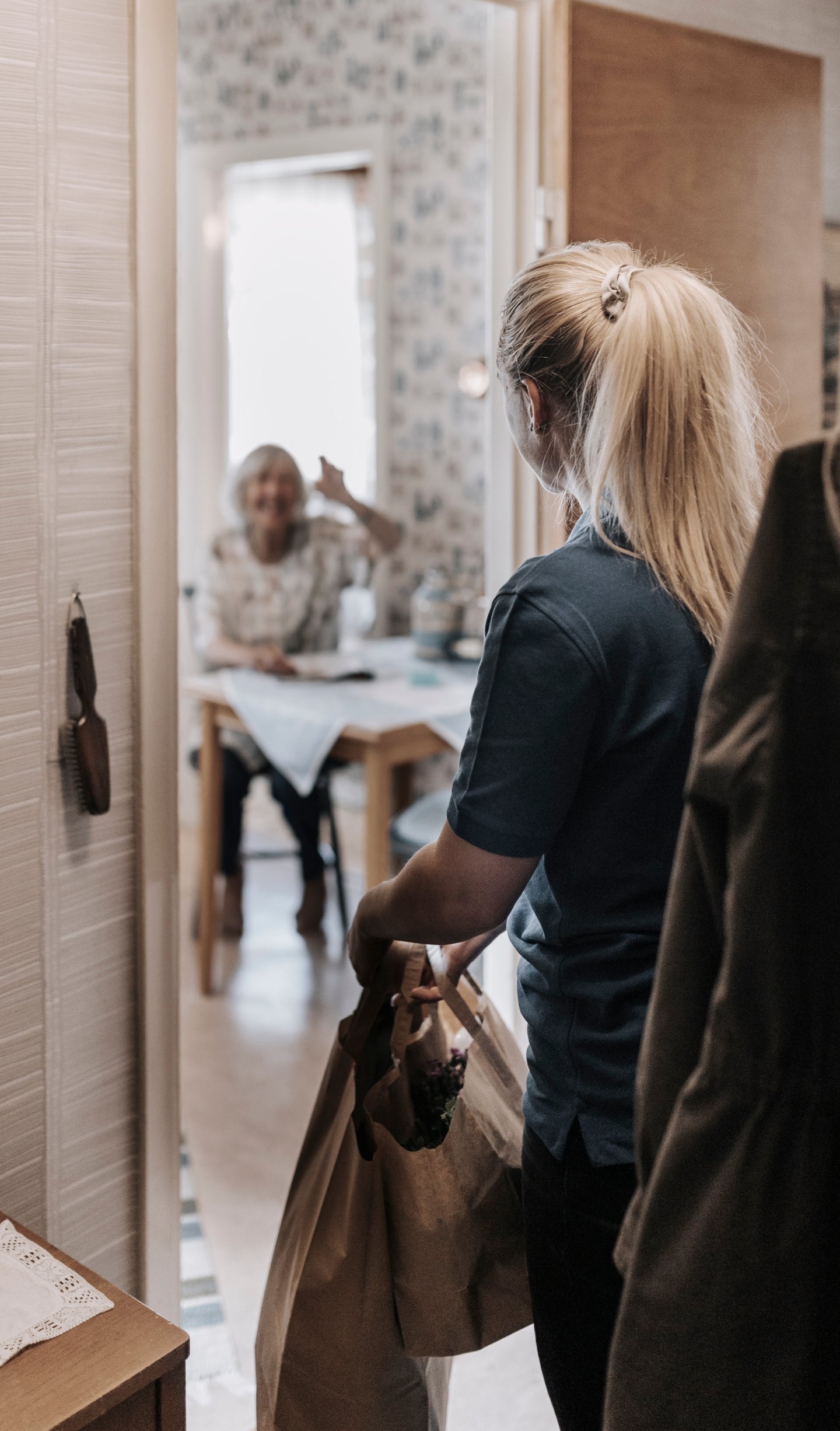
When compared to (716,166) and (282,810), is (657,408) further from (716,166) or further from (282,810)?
(282,810)

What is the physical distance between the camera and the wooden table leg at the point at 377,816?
299cm

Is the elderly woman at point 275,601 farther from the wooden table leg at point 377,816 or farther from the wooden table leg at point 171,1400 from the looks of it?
the wooden table leg at point 171,1400

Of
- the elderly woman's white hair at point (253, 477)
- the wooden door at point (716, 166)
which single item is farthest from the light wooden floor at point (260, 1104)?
the wooden door at point (716, 166)

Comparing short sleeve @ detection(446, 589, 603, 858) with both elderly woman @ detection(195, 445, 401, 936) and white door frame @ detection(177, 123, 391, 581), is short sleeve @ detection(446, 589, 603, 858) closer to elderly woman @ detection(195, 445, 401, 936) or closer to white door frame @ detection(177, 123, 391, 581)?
elderly woman @ detection(195, 445, 401, 936)

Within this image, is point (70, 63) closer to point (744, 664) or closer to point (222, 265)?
point (744, 664)

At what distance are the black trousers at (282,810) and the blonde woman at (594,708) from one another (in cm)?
263

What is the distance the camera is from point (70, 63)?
138 cm

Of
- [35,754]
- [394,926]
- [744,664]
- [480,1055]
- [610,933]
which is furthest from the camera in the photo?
[35,754]

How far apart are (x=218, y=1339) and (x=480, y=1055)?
3.23 feet

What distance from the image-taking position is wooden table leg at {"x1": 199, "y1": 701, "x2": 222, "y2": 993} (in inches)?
131

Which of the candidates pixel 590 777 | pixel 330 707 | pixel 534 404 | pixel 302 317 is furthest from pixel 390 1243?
pixel 302 317

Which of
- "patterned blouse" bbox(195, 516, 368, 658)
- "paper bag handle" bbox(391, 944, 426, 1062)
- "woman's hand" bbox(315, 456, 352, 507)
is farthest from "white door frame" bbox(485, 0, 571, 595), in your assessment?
"patterned blouse" bbox(195, 516, 368, 658)

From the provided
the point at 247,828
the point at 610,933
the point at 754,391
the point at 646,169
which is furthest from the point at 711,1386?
the point at 247,828

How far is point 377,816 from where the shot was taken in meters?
3.03
